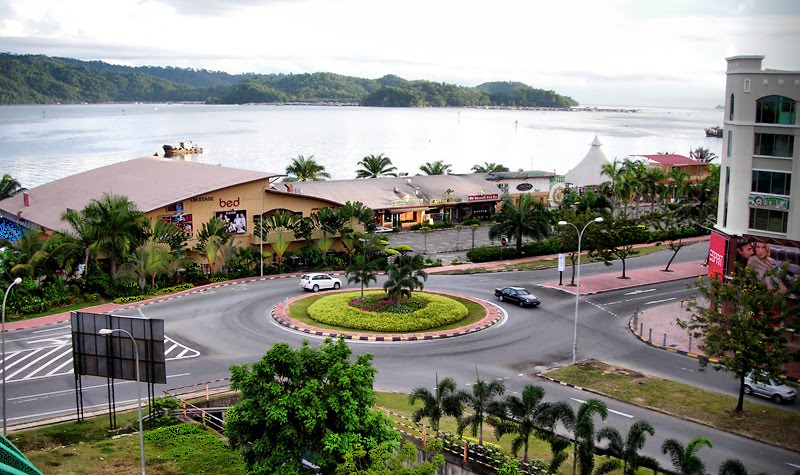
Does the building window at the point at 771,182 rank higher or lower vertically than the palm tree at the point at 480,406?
higher

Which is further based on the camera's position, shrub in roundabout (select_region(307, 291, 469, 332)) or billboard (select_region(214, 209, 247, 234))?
billboard (select_region(214, 209, 247, 234))

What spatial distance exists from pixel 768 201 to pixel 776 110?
4.86 m

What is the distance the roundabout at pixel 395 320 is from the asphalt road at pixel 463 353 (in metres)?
0.71

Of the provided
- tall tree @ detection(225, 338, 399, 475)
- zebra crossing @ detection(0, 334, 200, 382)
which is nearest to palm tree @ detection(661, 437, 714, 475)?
tall tree @ detection(225, 338, 399, 475)

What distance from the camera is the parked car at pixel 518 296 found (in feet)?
157

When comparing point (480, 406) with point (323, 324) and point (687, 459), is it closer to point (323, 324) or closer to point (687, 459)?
point (687, 459)

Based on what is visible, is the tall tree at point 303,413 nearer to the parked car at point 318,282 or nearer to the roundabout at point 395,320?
the roundabout at point 395,320

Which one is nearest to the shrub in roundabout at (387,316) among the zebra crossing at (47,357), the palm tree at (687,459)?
the zebra crossing at (47,357)

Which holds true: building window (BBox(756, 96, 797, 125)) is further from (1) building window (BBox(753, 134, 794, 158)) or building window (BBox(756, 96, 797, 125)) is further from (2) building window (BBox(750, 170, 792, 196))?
(2) building window (BBox(750, 170, 792, 196))

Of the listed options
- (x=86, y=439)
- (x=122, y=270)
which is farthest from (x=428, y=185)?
(x=86, y=439)

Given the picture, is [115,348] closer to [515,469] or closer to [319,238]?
[515,469]

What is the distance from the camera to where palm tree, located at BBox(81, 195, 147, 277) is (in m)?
49.3

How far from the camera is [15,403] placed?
3206 centimetres

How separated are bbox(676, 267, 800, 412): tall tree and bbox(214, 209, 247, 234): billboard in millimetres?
36996
